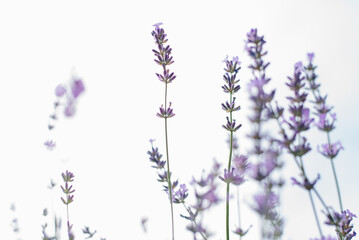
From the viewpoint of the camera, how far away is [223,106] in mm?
3340

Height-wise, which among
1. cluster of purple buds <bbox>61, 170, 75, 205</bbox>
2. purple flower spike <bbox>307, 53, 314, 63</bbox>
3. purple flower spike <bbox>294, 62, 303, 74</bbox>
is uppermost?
purple flower spike <bbox>307, 53, 314, 63</bbox>

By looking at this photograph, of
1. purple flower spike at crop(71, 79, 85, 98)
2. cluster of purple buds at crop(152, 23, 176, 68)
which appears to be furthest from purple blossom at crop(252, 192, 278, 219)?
cluster of purple buds at crop(152, 23, 176, 68)

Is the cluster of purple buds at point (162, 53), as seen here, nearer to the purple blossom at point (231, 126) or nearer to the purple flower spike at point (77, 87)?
the purple blossom at point (231, 126)

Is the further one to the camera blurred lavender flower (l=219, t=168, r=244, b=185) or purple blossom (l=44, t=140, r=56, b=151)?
purple blossom (l=44, t=140, r=56, b=151)

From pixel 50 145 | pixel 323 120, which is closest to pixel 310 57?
pixel 323 120

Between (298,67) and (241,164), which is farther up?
(298,67)

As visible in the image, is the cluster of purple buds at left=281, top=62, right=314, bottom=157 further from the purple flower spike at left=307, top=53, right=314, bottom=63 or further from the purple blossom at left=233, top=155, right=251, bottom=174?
the purple flower spike at left=307, top=53, right=314, bottom=63

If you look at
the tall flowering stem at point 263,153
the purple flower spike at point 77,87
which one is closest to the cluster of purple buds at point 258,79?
the tall flowering stem at point 263,153

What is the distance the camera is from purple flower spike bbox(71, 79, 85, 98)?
113cm

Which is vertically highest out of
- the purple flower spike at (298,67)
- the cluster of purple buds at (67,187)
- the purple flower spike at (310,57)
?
the purple flower spike at (310,57)

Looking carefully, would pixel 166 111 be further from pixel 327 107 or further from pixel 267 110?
pixel 327 107

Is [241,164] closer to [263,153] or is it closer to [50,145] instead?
[263,153]

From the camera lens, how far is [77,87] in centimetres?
115

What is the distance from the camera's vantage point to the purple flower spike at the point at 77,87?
1.13m
